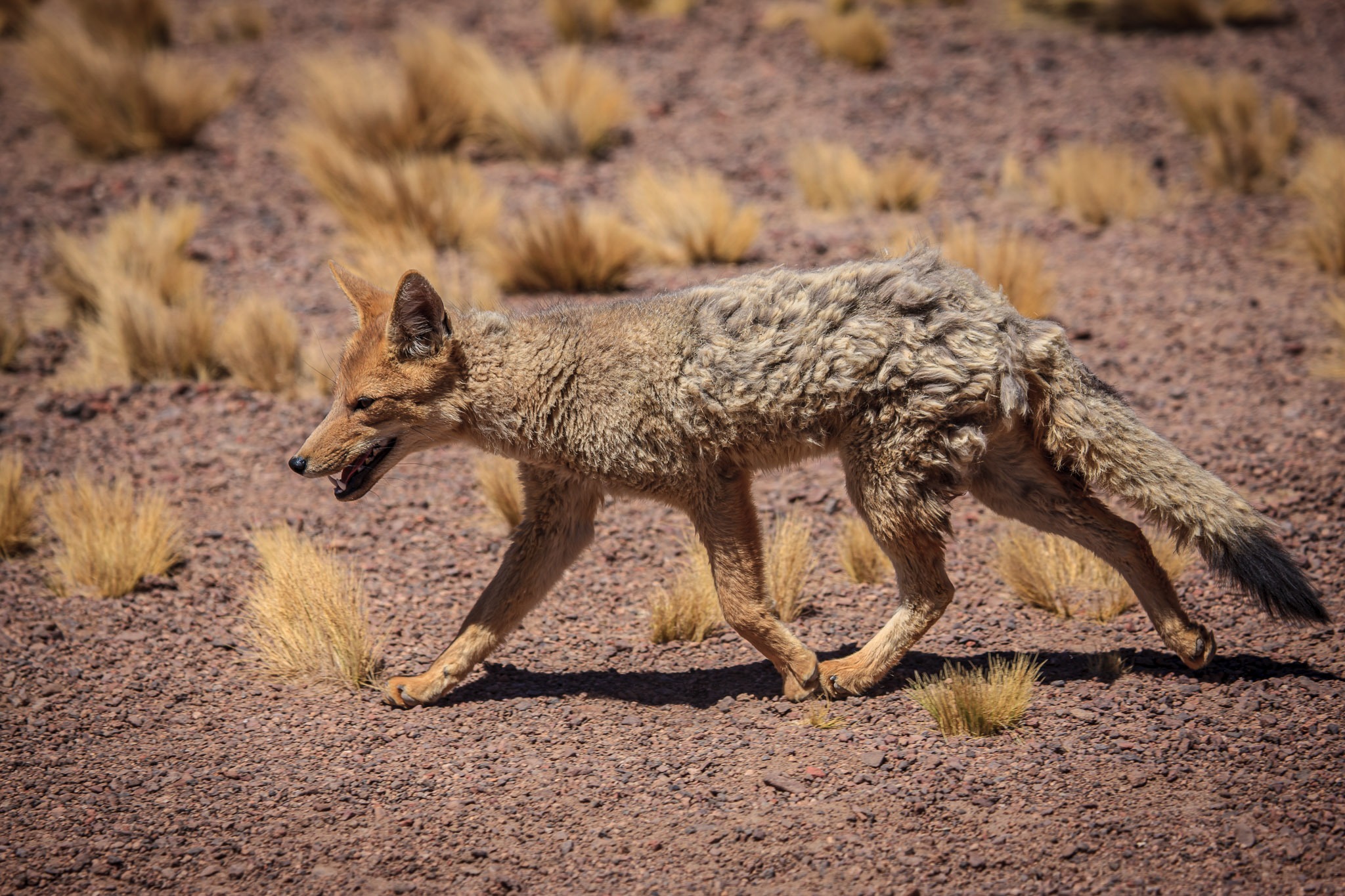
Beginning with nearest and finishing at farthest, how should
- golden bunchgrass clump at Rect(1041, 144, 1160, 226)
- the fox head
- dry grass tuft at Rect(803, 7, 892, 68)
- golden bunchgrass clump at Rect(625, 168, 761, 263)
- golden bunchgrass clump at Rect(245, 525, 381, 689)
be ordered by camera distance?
the fox head
golden bunchgrass clump at Rect(245, 525, 381, 689)
golden bunchgrass clump at Rect(625, 168, 761, 263)
golden bunchgrass clump at Rect(1041, 144, 1160, 226)
dry grass tuft at Rect(803, 7, 892, 68)

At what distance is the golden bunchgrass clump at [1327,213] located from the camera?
30.8 ft

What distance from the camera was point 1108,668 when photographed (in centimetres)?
518

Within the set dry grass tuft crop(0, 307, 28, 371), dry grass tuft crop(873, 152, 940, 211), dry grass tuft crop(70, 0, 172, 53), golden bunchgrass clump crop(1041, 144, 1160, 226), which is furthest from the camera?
dry grass tuft crop(70, 0, 172, 53)

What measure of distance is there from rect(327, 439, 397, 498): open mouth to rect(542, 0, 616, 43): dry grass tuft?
1144cm

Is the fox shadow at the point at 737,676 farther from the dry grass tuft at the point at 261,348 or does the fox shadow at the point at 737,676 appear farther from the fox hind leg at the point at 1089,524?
the dry grass tuft at the point at 261,348

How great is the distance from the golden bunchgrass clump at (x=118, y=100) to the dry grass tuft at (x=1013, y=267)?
889 cm

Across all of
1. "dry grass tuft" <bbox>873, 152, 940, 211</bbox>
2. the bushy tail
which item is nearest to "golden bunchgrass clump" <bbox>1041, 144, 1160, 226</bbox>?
"dry grass tuft" <bbox>873, 152, 940, 211</bbox>

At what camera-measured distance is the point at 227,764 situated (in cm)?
493

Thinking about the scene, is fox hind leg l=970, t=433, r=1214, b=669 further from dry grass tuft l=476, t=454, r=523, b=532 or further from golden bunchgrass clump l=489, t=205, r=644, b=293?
golden bunchgrass clump l=489, t=205, r=644, b=293

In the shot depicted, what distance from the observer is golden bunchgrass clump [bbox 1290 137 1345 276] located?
30.8 ft

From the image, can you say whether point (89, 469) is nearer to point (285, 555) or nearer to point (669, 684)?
point (285, 555)

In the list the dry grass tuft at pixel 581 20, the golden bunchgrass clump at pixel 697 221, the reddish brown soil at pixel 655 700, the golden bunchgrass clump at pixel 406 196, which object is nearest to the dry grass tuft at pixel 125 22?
the reddish brown soil at pixel 655 700

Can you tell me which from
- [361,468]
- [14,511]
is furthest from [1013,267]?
[14,511]

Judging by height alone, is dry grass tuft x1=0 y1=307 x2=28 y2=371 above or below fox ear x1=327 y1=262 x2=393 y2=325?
below
